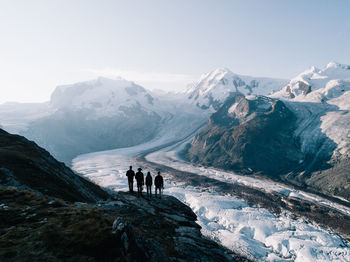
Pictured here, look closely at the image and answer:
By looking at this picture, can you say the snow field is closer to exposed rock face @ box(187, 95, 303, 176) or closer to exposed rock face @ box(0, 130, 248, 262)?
exposed rock face @ box(0, 130, 248, 262)

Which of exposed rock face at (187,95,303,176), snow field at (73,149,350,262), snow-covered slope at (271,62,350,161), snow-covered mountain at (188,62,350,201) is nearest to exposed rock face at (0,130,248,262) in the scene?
snow field at (73,149,350,262)

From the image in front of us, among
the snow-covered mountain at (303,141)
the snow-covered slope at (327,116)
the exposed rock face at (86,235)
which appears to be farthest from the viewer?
the snow-covered slope at (327,116)

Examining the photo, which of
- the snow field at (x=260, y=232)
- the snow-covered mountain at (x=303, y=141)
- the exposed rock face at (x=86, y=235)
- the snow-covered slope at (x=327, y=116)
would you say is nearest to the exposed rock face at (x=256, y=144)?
the snow-covered mountain at (x=303, y=141)

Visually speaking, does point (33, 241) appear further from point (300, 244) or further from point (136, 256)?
point (300, 244)

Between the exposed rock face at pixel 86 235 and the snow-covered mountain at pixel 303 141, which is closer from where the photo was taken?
the exposed rock face at pixel 86 235

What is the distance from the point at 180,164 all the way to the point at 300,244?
98712 mm

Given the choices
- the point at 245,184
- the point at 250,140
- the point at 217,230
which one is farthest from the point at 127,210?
the point at 250,140

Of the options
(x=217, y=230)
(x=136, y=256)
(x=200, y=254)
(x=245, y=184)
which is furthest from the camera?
(x=245, y=184)

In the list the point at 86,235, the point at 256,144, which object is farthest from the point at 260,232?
the point at 256,144

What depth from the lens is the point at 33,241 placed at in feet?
29.5

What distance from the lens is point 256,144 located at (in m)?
152

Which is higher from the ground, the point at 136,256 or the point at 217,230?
the point at 136,256

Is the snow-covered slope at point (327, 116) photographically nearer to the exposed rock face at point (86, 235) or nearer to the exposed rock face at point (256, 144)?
the exposed rock face at point (256, 144)

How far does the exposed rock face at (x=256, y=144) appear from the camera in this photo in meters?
135
